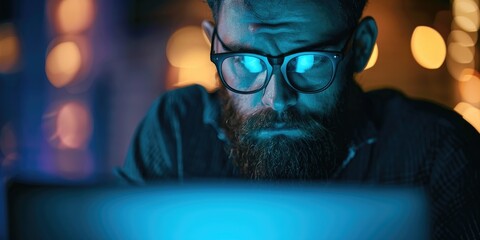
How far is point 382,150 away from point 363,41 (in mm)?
303

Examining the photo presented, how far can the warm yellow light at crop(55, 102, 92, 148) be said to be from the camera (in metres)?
3.18

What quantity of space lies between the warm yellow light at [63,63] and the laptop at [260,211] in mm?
2774

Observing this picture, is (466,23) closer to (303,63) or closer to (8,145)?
(303,63)

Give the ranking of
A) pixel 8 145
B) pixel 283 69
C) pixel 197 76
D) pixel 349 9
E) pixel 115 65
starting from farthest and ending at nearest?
pixel 115 65
pixel 197 76
pixel 8 145
pixel 349 9
pixel 283 69

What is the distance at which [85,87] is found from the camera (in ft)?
10.6

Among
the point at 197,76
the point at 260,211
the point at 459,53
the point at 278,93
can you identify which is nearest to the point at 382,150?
the point at 278,93

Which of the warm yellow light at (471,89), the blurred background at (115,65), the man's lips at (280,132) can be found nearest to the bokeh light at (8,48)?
the blurred background at (115,65)

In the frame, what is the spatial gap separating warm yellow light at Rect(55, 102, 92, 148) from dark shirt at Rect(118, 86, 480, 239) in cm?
190

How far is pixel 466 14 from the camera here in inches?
130

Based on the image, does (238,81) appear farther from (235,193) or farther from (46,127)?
(46,127)

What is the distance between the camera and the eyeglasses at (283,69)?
105cm

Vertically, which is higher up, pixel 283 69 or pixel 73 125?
pixel 283 69

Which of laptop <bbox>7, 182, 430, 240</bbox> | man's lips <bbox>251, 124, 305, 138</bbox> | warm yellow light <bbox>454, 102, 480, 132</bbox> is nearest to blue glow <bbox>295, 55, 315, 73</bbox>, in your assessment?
man's lips <bbox>251, 124, 305, 138</bbox>

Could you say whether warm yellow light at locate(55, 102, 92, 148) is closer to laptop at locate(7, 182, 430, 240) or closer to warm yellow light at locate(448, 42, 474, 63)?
warm yellow light at locate(448, 42, 474, 63)
